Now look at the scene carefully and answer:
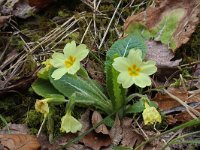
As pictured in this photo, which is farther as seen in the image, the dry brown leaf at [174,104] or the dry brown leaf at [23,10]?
the dry brown leaf at [23,10]

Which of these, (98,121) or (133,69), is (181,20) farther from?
(98,121)

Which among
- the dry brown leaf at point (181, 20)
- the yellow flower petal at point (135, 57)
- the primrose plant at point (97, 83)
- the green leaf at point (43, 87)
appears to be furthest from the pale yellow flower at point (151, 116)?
the dry brown leaf at point (181, 20)

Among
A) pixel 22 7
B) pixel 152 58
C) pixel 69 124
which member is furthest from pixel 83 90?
pixel 22 7

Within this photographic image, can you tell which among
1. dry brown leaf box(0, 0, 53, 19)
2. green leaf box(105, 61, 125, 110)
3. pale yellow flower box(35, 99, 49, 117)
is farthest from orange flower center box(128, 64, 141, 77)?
dry brown leaf box(0, 0, 53, 19)

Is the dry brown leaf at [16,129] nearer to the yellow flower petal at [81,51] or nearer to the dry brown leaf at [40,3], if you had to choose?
the yellow flower petal at [81,51]

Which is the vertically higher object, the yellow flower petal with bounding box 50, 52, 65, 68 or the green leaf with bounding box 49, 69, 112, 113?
the yellow flower petal with bounding box 50, 52, 65, 68

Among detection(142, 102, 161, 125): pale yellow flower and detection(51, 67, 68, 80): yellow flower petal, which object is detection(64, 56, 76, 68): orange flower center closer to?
detection(51, 67, 68, 80): yellow flower petal
